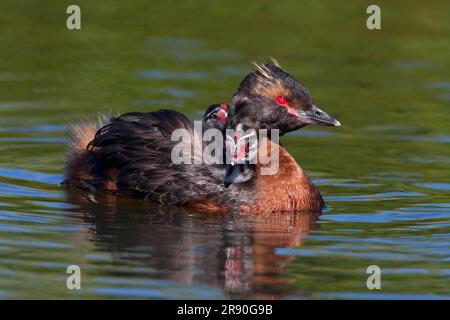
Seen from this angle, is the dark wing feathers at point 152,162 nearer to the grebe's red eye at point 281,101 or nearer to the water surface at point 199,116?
the water surface at point 199,116

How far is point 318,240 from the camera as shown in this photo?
1138 cm

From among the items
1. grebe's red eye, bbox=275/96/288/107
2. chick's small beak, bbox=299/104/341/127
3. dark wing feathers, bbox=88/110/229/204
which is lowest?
dark wing feathers, bbox=88/110/229/204

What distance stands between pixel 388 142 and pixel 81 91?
15.4ft

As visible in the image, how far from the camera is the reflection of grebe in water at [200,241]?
10102mm

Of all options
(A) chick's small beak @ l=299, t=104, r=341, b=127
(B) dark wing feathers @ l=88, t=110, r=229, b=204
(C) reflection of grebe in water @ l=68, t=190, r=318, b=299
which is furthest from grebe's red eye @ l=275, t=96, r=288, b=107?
(C) reflection of grebe in water @ l=68, t=190, r=318, b=299

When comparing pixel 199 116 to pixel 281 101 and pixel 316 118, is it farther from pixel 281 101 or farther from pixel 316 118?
pixel 316 118

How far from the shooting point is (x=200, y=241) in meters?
11.2

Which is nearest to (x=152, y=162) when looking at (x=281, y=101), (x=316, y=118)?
(x=281, y=101)

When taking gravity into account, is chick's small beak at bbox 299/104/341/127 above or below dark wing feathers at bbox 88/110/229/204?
above

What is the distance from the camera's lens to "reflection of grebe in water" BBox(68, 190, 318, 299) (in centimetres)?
1010

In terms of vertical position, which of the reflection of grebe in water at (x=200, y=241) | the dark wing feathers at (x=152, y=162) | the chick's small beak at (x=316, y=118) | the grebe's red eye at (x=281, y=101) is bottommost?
the reflection of grebe in water at (x=200, y=241)

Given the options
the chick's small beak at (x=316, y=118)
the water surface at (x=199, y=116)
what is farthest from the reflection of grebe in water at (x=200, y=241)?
the chick's small beak at (x=316, y=118)

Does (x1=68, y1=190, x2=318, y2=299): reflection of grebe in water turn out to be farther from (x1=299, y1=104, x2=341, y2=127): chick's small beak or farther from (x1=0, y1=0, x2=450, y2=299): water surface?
(x1=299, y1=104, x2=341, y2=127): chick's small beak
